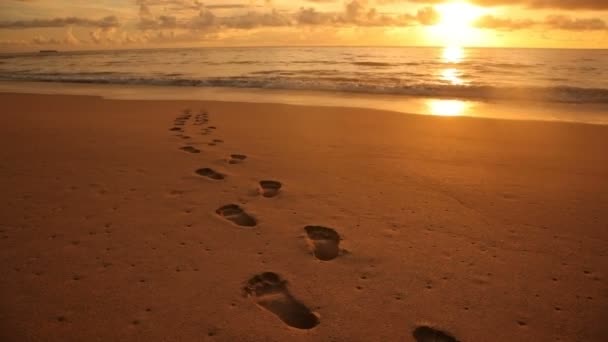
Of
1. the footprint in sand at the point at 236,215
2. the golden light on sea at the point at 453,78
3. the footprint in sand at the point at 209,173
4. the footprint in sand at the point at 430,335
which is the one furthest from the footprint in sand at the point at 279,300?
the golden light on sea at the point at 453,78

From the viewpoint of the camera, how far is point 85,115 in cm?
802

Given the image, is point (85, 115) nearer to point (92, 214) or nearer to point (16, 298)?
point (92, 214)

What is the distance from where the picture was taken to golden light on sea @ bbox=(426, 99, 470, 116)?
31.5ft

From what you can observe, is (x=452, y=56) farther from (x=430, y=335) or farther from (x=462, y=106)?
(x=430, y=335)

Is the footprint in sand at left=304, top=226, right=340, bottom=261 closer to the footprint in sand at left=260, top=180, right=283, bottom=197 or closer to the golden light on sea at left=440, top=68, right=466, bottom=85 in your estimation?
the footprint in sand at left=260, top=180, right=283, bottom=197

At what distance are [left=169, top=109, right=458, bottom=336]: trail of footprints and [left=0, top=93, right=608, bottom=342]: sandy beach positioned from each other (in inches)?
0.5

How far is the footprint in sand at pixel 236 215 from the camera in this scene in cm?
317

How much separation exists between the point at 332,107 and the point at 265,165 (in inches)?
225

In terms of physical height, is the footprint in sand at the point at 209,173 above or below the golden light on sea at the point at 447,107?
below

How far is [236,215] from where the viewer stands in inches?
130

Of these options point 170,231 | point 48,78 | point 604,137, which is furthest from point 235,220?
point 48,78

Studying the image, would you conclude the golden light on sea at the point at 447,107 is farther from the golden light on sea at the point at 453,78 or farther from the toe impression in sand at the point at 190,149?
the toe impression in sand at the point at 190,149

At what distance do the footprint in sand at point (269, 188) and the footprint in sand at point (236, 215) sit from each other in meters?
0.44

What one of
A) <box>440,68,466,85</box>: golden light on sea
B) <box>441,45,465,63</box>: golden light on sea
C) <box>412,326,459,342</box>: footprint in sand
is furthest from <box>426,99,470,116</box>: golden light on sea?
<box>441,45,465,63</box>: golden light on sea
